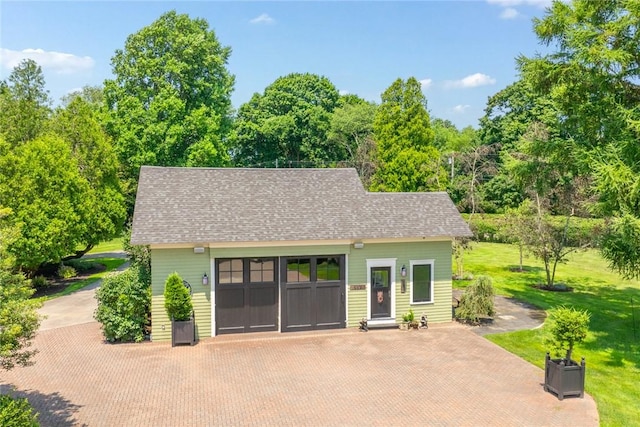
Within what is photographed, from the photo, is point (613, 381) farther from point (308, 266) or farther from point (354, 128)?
point (354, 128)

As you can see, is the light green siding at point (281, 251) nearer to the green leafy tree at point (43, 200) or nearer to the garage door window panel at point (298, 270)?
the garage door window panel at point (298, 270)

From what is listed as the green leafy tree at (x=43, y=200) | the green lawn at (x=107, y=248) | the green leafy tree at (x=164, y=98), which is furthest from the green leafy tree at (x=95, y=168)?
the green lawn at (x=107, y=248)

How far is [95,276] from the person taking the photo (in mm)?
27312

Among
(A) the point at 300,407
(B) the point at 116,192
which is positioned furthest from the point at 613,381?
(B) the point at 116,192

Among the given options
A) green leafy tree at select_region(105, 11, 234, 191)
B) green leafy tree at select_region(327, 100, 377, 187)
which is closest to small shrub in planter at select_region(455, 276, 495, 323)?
green leafy tree at select_region(105, 11, 234, 191)

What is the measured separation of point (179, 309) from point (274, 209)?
4.68 meters

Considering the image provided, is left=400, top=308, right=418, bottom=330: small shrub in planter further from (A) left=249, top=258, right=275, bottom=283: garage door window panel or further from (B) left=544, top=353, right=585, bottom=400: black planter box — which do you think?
(B) left=544, top=353, right=585, bottom=400: black planter box

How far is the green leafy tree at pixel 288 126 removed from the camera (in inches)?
A: 1965

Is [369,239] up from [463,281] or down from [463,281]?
up

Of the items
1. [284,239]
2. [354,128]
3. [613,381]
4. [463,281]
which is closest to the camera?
[613,381]

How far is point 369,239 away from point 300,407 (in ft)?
23.3

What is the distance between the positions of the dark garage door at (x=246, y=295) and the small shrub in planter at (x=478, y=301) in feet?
22.7

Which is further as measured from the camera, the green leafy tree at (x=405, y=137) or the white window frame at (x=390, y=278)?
the green leafy tree at (x=405, y=137)

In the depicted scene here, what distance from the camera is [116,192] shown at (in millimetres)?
27234
